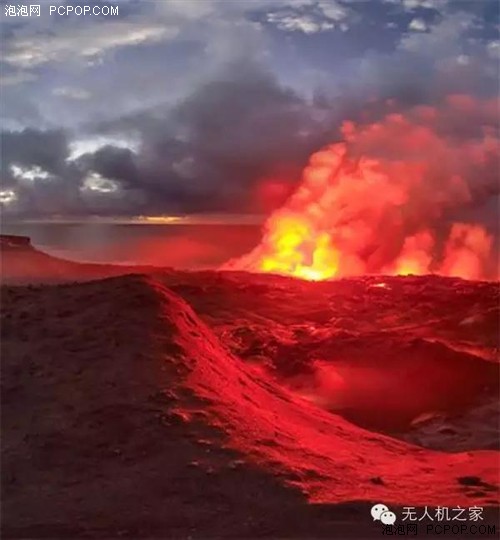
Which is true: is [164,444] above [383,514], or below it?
above

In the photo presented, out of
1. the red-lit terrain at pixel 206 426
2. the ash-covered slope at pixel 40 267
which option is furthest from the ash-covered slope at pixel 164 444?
the ash-covered slope at pixel 40 267

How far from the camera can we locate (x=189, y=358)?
12547 mm

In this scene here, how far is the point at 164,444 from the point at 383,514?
118 inches

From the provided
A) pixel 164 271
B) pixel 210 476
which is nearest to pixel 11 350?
pixel 210 476

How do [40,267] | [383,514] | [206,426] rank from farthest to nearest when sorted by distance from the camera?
[40,267] < [206,426] < [383,514]

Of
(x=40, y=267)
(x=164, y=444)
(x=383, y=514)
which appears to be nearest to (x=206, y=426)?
(x=164, y=444)

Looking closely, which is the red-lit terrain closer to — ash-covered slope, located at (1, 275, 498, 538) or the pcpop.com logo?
ash-covered slope, located at (1, 275, 498, 538)

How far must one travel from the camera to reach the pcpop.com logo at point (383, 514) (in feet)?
28.4

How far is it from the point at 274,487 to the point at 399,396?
27.4 ft

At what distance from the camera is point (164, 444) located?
33.2 ft

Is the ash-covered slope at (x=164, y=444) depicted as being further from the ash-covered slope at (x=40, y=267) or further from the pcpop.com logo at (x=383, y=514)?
the ash-covered slope at (x=40, y=267)

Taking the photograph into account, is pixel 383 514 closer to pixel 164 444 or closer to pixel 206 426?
pixel 206 426

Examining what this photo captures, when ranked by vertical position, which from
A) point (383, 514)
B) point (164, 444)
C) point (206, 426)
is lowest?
point (383, 514)

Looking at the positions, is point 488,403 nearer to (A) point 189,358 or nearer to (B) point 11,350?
(A) point 189,358
